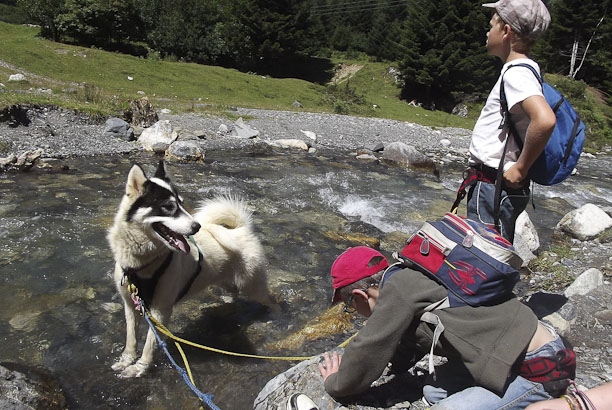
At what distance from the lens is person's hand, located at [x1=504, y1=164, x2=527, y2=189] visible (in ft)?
9.12

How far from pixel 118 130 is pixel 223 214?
9.48 meters

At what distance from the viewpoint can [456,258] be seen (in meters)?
2.17

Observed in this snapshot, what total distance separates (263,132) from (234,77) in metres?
15.2

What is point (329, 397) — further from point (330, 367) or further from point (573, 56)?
point (573, 56)

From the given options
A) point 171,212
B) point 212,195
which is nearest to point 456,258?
point 171,212

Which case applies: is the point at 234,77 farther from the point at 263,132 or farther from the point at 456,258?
the point at 456,258

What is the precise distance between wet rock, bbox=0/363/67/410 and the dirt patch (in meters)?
39.7

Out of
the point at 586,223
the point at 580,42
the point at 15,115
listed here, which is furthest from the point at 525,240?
the point at 580,42

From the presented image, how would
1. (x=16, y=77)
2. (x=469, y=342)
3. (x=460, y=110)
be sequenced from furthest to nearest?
(x=460, y=110)
(x=16, y=77)
(x=469, y=342)

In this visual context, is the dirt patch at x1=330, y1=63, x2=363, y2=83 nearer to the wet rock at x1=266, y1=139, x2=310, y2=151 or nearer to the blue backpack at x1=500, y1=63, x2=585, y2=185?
the wet rock at x1=266, y1=139, x2=310, y2=151

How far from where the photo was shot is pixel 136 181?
339 centimetres

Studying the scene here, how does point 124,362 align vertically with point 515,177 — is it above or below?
below

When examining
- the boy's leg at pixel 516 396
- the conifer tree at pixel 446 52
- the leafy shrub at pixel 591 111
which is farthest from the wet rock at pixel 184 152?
the conifer tree at pixel 446 52

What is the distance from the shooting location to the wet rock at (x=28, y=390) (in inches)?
108
